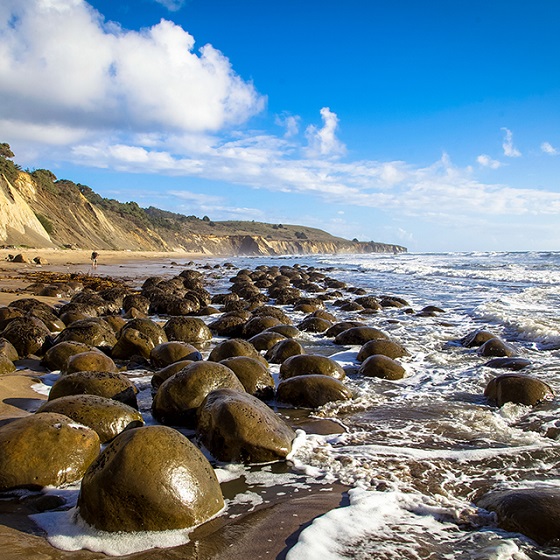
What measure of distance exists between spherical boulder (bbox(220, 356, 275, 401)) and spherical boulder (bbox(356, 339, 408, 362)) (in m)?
2.35

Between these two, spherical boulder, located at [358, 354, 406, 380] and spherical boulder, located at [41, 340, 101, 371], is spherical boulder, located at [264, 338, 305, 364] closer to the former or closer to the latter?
spherical boulder, located at [358, 354, 406, 380]

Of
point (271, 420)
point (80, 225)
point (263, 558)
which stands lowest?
point (263, 558)

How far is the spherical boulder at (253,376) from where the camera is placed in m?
5.48

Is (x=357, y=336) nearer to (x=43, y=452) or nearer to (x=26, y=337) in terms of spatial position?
(x=26, y=337)

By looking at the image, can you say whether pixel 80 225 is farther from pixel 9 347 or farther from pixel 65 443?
pixel 65 443

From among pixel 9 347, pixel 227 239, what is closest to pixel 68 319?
pixel 9 347

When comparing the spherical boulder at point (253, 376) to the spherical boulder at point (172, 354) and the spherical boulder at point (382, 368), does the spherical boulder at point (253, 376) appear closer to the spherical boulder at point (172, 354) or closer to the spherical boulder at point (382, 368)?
the spherical boulder at point (172, 354)

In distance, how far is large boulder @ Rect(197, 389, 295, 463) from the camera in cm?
385

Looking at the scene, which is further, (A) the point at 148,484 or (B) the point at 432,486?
(B) the point at 432,486

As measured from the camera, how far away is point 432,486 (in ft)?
11.7

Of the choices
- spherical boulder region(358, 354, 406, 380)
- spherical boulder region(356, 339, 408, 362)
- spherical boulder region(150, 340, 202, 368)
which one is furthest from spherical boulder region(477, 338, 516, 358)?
spherical boulder region(150, 340, 202, 368)

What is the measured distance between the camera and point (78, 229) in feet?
151

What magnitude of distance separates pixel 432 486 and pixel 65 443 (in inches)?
107

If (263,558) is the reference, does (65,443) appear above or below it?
above
